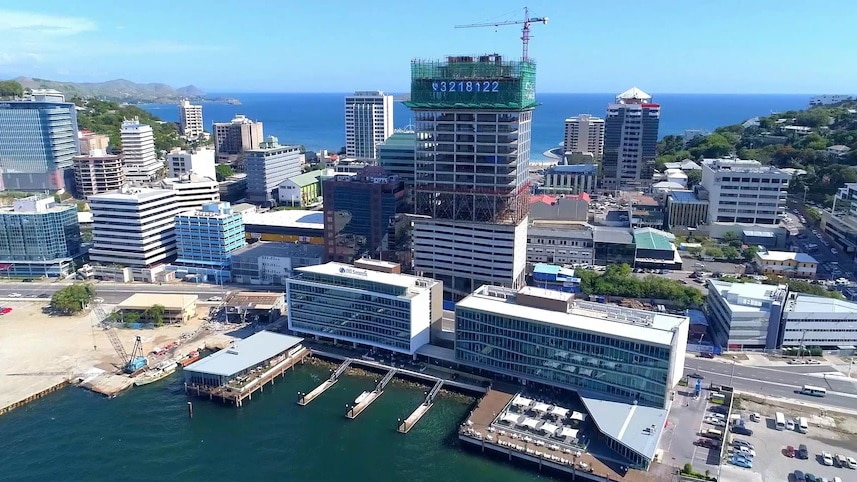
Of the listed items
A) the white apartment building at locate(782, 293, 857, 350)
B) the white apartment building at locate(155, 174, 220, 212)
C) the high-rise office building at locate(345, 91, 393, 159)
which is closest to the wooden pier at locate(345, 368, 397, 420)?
the white apartment building at locate(782, 293, 857, 350)

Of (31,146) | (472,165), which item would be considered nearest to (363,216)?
(472,165)

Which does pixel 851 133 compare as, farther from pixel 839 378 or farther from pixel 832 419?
pixel 832 419

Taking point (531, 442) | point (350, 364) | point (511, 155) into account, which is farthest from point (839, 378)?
point (350, 364)

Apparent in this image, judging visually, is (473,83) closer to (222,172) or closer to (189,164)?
(189,164)

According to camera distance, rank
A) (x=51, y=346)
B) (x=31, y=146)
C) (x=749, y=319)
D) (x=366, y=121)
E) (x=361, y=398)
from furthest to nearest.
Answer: (x=366, y=121) → (x=31, y=146) → (x=51, y=346) → (x=749, y=319) → (x=361, y=398)

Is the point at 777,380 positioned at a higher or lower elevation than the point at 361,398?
higher

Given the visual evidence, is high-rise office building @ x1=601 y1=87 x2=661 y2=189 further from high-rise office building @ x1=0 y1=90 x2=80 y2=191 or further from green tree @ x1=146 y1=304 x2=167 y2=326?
high-rise office building @ x1=0 y1=90 x2=80 y2=191
